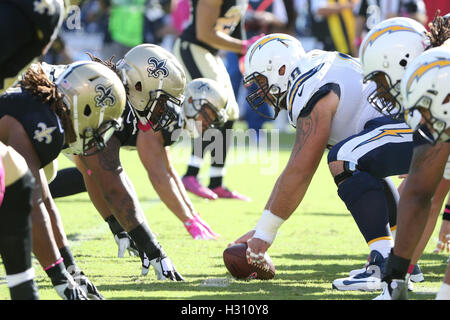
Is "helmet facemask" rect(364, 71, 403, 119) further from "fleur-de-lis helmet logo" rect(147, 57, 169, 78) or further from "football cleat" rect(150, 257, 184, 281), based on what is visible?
"football cleat" rect(150, 257, 184, 281)

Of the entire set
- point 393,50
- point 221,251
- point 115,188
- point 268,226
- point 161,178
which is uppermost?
point 393,50

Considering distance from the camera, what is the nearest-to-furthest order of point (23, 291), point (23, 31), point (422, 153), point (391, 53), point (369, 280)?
point (23, 31) → point (23, 291) → point (422, 153) → point (391, 53) → point (369, 280)

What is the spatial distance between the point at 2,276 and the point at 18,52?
75.4 inches

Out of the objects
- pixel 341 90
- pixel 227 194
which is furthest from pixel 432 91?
pixel 227 194

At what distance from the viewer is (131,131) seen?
5.69m

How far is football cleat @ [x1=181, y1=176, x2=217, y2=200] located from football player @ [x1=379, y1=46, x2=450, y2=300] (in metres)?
4.98

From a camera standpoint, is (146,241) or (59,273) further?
(146,241)

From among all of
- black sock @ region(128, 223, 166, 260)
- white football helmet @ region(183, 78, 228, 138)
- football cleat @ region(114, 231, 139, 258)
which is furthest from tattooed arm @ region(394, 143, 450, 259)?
white football helmet @ region(183, 78, 228, 138)

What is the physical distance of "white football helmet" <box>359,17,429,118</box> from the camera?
14.6ft

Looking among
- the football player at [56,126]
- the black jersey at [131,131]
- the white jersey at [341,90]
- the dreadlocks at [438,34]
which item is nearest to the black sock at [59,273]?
the football player at [56,126]

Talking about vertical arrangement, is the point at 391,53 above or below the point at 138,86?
above

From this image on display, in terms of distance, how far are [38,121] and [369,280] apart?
76.3 inches

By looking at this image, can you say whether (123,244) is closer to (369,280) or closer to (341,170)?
(341,170)

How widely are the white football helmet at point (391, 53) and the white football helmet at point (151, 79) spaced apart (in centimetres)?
122
